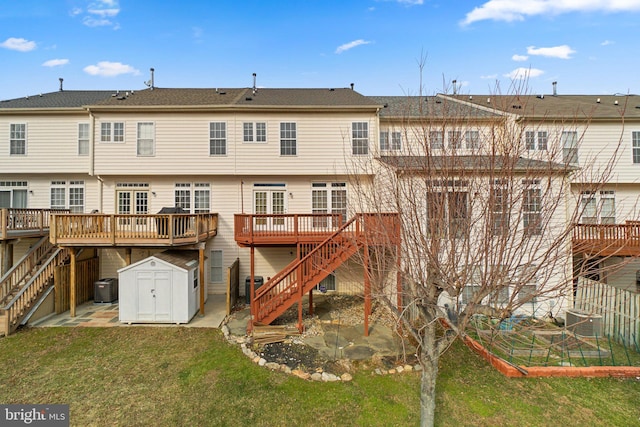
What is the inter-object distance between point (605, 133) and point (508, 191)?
1388 centimetres

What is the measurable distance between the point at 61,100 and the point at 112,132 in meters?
4.78

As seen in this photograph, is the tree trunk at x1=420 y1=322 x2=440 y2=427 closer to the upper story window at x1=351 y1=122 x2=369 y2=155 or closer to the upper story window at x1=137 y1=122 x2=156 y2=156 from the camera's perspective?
the upper story window at x1=351 y1=122 x2=369 y2=155

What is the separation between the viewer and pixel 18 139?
12156 millimetres

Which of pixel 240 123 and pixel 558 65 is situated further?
pixel 240 123

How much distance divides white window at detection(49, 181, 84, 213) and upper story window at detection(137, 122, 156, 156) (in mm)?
3506

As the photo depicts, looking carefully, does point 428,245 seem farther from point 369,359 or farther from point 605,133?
point 605,133

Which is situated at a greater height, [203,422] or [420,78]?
[420,78]

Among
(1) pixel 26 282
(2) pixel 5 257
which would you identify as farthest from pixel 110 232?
(2) pixel 5 257

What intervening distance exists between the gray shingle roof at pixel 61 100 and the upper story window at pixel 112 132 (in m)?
1.54

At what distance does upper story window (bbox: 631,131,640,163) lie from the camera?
12094 mm

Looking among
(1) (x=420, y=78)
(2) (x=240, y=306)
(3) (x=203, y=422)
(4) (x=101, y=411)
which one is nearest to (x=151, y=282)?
(2) (x=240, y=306)

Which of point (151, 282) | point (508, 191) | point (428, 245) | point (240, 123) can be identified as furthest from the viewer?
point (240, 123)

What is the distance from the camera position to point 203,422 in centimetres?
500

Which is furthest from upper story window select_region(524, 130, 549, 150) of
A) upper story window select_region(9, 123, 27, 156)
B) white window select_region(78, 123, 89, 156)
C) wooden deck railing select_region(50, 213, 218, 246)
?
upper story window select_region(9, 123, 27, 156)
